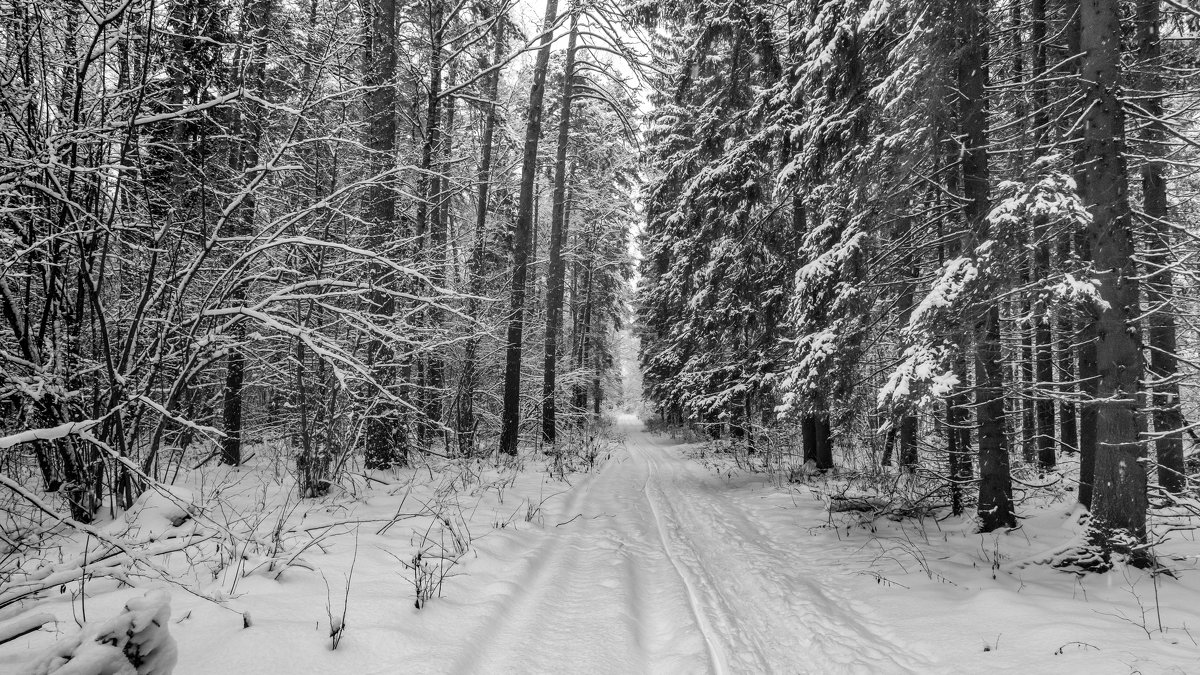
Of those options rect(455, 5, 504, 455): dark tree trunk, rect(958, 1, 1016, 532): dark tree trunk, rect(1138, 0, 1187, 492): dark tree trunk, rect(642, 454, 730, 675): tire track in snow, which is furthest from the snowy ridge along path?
rect(455, 5, 504, 455): dark tree trunk

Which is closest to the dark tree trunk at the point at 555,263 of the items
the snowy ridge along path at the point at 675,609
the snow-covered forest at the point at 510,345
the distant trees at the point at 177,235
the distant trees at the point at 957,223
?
the distant trees at the point at 957,223

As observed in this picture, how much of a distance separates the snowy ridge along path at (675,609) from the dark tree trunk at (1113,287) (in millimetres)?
2552

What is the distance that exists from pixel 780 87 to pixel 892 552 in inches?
371

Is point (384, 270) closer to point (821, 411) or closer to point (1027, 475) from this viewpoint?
point (821, 411)

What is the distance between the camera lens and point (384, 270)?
23.1 feet

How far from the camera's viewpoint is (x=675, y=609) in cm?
405

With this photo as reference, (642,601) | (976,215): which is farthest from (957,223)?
(642,601)

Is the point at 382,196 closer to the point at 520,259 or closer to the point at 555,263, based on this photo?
the point at 520,259

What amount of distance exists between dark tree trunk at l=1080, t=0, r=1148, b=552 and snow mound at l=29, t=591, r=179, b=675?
6.83 meters

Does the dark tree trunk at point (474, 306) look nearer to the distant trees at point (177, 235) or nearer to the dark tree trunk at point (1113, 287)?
the distant trees at point (177, 235)

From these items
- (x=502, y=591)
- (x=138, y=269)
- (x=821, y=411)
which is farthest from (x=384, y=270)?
(x=821, y=411)

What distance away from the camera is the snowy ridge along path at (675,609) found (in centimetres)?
323

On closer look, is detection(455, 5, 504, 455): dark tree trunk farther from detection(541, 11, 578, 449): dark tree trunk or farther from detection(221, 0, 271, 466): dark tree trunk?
detection(221, 0, 271, 466): dark tree trunk

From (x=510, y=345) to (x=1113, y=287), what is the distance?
9732 millimetres
